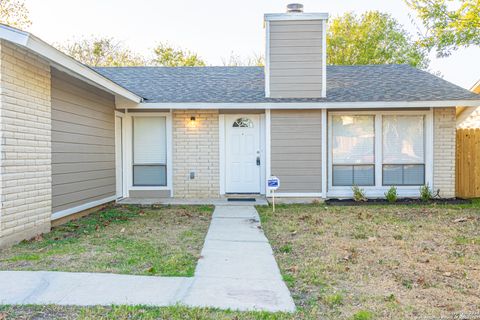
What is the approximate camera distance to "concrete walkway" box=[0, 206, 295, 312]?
325 cm

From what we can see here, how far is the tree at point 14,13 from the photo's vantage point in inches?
874

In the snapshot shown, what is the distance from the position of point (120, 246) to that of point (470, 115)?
1223 centimetres

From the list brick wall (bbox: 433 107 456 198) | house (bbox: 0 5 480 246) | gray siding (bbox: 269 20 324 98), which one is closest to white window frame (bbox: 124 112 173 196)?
house (bbox: 0 5 480 246)

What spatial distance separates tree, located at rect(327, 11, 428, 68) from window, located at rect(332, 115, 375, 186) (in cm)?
2170

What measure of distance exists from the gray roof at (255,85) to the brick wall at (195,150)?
0.61m

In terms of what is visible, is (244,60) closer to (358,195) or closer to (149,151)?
(149,151)

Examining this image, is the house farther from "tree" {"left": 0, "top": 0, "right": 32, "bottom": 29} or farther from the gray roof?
"tree" {"left": 0, "top": 0, "right": 32, "bottom": 29}

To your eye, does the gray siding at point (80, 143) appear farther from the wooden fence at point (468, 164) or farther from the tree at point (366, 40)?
the tree at point (366, 40)

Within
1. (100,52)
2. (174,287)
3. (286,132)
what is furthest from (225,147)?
(100,52)

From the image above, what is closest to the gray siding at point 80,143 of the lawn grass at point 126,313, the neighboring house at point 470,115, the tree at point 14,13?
the lawn grass at point 126,313

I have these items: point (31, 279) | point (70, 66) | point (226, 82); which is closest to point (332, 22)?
point (226, 82)

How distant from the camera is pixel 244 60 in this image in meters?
28.0

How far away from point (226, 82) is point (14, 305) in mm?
8743

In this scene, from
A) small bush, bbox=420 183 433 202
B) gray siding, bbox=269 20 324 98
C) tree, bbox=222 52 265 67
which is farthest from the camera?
tree, bbox=222 52 265 67
